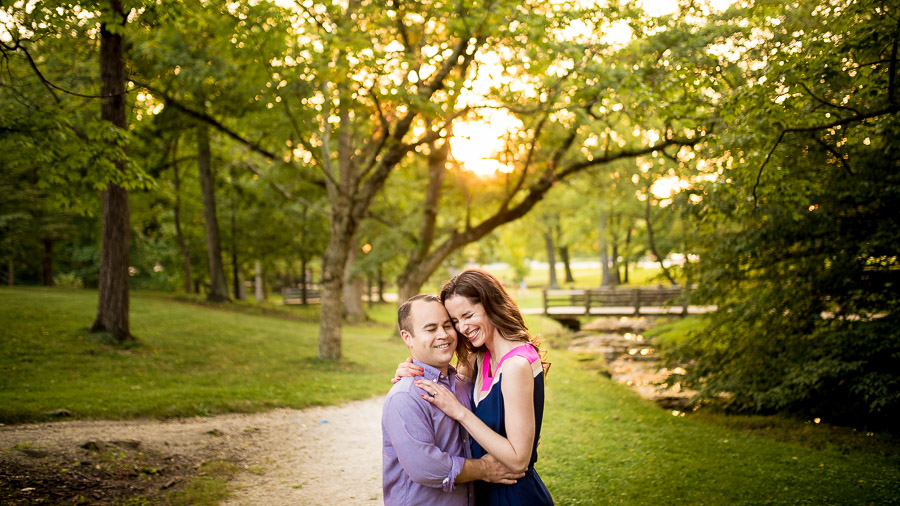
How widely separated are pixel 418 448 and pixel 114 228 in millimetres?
11582

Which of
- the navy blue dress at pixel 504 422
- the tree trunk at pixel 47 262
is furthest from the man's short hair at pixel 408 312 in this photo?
the tree trunk at pixel 47 262

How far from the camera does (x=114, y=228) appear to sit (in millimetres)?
11953

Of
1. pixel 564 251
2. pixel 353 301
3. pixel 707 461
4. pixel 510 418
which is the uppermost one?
pixel 564 251

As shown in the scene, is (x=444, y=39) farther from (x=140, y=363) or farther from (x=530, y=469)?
(x=530, y=469)

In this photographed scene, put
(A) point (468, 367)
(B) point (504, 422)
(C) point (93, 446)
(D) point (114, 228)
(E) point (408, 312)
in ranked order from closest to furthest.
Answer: (B) point (504, 422) < (E) point (408, 312) < (A) point (468, 367) < (C) point (93, 446) < (D) point (114, 228)

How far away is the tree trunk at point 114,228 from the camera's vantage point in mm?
11344

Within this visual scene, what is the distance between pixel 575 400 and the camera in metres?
11.3

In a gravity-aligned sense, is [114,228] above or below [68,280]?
above

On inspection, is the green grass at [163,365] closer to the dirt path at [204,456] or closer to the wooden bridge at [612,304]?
the dirt path at [204,456]

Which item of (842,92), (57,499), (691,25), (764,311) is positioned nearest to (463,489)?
(57,499)

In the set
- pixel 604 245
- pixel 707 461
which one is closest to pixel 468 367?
pixel 707 461

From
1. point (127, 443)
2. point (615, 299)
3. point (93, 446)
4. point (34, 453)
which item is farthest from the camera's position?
point (615, 299)

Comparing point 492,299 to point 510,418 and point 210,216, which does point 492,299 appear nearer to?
point 510,418

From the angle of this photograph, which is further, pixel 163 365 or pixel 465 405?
pixel 163 365
